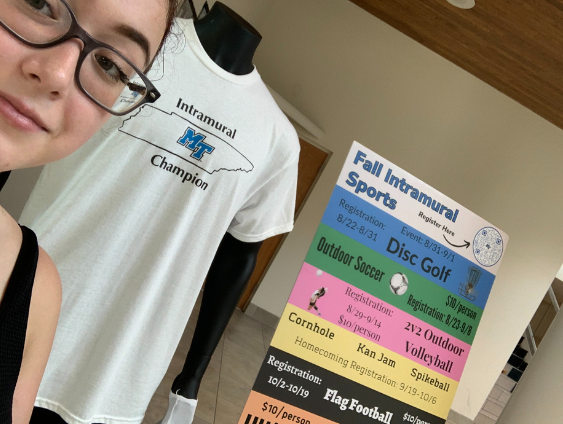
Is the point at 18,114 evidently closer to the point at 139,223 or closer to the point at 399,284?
the point at 139,223

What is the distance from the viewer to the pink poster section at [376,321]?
1278 mm

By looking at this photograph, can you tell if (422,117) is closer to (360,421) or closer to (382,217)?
(382,217)

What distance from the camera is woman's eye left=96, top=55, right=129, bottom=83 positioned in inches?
19.7

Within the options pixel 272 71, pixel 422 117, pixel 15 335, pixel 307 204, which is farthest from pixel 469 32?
pixel 15 335

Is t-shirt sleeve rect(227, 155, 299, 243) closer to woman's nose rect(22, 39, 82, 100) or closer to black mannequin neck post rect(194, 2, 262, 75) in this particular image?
black mannequin neck post rect(194, 2, 262, 75)

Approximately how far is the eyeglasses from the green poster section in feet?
2.76

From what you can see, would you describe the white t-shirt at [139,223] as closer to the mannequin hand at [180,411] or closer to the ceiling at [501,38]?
the mannequin hand at [180,411]

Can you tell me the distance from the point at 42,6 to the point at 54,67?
0.06m

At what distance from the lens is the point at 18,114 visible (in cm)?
43

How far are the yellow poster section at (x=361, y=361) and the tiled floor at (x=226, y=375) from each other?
4.73ft

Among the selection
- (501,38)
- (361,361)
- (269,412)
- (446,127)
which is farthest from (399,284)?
(446,127)

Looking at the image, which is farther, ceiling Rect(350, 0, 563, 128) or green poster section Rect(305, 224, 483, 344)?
ceiling Rect(350, 0, 563, 128)

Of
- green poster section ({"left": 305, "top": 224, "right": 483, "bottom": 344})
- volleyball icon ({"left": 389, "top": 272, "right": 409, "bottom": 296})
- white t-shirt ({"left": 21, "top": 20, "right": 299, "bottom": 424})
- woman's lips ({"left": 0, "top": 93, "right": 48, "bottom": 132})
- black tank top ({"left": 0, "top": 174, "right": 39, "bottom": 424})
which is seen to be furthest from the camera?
volleyball icon ({"left": 389, "top": 272, "right": 409, "bottom": 296})

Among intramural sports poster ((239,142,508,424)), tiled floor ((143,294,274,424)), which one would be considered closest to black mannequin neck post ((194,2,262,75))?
intramural sports poster ((239,142,508,424))
